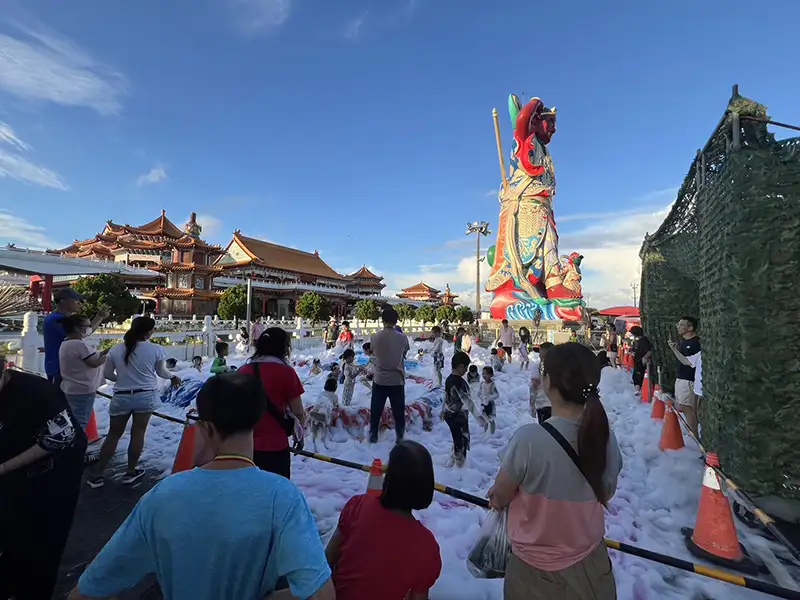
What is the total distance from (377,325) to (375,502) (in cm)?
2014

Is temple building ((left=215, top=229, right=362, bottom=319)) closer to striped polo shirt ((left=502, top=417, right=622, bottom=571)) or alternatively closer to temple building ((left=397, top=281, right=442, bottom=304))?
temple building ((left=397, top=281, right=442, bottom=304))

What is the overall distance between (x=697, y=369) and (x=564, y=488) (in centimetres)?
450

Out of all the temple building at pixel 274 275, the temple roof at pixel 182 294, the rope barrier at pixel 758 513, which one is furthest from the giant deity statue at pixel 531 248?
the rope barrier at pixel 758 513

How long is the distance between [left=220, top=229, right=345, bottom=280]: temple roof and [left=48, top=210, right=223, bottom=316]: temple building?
2.48 m

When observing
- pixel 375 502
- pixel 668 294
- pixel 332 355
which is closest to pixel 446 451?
pixel 375 502

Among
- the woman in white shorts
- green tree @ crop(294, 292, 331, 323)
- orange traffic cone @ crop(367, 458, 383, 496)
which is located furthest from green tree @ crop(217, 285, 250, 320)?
orange traffic cone @ crop(367, 458, 383, 496)

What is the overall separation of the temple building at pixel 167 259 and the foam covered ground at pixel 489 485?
25.4 metres

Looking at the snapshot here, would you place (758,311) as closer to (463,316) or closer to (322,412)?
(322,412)

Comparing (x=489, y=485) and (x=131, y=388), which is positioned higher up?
(x=131, y=388)

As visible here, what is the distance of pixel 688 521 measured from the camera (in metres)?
3.63

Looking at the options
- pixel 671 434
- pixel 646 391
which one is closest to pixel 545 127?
pixel 646 391

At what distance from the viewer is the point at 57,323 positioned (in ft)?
14.5

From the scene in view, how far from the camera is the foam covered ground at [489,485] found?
277cm

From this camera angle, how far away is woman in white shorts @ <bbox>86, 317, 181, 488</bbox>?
4000 mm
